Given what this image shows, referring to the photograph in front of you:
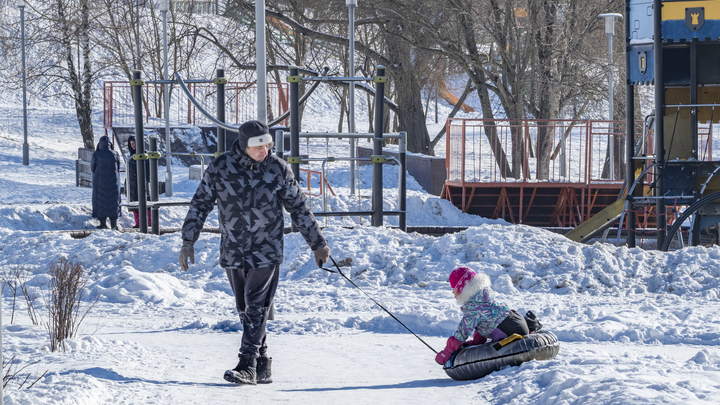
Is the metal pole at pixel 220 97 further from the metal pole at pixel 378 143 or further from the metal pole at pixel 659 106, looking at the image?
the metal pole at pixel 659 106

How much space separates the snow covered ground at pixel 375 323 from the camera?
4645mm

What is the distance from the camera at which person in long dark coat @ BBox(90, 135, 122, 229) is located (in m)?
14.5

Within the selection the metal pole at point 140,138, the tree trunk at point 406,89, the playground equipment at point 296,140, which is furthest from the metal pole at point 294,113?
the tree trunk at point 406,89

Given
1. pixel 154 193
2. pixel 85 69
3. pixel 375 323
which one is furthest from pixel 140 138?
pixel 85 69

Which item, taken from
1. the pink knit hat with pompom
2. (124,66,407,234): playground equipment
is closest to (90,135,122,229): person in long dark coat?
(124,66,407,234): playground equipment

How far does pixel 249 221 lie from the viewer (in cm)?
503

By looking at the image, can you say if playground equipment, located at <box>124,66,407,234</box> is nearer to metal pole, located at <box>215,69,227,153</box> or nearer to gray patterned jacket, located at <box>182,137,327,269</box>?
metal pole, located at <box>215,69,227,153</box>

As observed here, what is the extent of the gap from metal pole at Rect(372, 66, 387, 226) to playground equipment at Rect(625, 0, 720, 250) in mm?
3594

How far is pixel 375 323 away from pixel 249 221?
243 centimetres

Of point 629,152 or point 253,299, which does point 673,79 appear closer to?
point 629,152

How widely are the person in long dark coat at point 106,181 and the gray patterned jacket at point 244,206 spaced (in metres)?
9.89

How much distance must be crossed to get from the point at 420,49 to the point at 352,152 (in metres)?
7.57

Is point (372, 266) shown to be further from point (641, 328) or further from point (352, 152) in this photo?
point (352, 152)

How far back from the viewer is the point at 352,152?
1717cm
